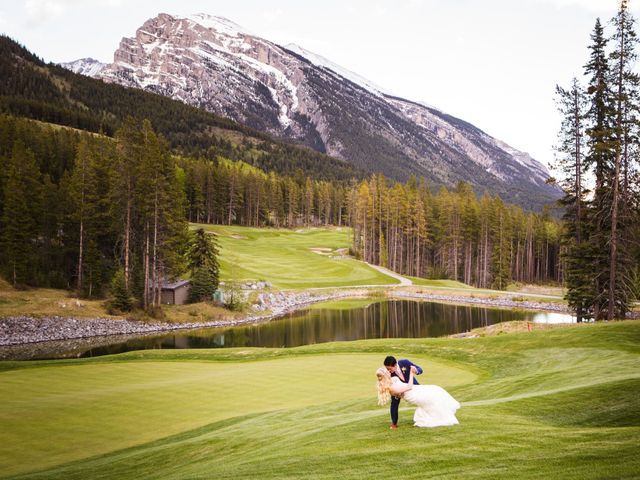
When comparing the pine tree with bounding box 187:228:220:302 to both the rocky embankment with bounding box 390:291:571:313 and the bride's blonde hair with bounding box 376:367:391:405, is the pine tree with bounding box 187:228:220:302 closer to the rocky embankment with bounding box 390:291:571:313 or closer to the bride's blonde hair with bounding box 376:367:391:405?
the rocky embankment with bounding box 390:291:571:313

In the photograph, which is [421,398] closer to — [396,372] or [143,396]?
[396,372]

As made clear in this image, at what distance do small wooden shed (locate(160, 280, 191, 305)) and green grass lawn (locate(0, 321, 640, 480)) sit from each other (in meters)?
25.9

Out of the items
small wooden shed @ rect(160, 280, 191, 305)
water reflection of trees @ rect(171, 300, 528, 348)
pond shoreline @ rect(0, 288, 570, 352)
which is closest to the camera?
pond shoreline @ rect(0, 288, 570, 352)

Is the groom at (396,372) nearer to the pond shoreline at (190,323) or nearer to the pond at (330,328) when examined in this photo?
the pond at (330,328)

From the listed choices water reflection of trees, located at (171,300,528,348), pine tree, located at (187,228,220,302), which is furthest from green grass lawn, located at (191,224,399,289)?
water reflection of trees, located at (171,300,528,348)

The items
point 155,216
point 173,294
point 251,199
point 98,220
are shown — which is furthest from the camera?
point 251,199

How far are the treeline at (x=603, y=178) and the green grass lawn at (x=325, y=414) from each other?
9039mm

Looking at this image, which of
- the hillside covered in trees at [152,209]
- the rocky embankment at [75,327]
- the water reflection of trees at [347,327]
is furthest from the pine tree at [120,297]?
the water reflection of trees at [347,327]

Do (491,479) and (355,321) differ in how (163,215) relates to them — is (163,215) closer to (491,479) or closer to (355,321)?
(355,321)

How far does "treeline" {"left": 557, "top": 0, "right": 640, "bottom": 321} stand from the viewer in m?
28.5

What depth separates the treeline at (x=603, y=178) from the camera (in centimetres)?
2847

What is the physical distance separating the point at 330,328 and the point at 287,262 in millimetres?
43103

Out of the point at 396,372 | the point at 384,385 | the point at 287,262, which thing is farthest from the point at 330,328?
the point at 287,262

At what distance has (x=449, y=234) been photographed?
97125 millimetres
